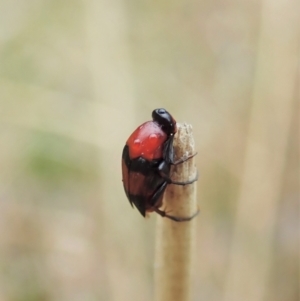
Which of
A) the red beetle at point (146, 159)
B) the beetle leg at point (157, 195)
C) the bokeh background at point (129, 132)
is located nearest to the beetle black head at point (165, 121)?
the red beetle at point (146, 159)

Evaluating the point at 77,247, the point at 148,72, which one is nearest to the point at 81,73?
the point at 148,72

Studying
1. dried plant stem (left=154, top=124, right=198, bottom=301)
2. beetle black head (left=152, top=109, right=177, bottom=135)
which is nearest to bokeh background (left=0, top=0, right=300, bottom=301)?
beetle black head (left=152, top=109, right=177, bottom=135)

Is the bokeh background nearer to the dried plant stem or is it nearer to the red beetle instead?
the red beetle

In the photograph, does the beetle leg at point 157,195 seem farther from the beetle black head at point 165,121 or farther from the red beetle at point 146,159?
the beetle black head at point 165,121

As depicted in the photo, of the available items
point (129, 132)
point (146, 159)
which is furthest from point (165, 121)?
point (129, 132)

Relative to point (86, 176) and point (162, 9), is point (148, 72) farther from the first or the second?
A: point (86, 176)

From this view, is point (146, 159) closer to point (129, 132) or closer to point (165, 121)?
point (165, 121)
